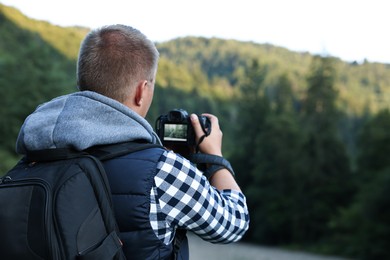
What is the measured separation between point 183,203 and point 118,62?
0.50 meters

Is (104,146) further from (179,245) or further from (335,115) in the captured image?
(335,115)

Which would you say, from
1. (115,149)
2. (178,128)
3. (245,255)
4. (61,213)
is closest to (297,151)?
(245,255)

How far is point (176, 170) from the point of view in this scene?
1.79 meters

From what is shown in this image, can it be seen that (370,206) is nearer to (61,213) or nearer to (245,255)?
(245,255)

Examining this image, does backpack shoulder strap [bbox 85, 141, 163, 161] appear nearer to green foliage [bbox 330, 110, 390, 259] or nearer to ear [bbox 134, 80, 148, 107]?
ear [bbox 134, 80, 148, 107]

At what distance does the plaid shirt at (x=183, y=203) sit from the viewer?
5.82 feet

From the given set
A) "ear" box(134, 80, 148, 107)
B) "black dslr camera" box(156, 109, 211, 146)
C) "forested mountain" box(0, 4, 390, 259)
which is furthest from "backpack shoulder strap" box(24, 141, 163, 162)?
"forested mountain" box(0, 4, 390, 259)

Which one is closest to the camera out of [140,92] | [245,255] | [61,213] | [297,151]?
[61,213]

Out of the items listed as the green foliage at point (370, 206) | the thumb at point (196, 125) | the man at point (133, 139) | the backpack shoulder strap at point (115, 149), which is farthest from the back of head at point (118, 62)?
the green foliage at point (370, 206)

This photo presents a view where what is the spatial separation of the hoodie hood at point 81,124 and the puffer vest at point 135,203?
97mm

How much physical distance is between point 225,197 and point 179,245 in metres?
0.22

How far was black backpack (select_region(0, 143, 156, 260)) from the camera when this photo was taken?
5.36ft

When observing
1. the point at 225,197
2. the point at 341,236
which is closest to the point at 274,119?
the point at 341,236

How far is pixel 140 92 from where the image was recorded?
1896 mm
